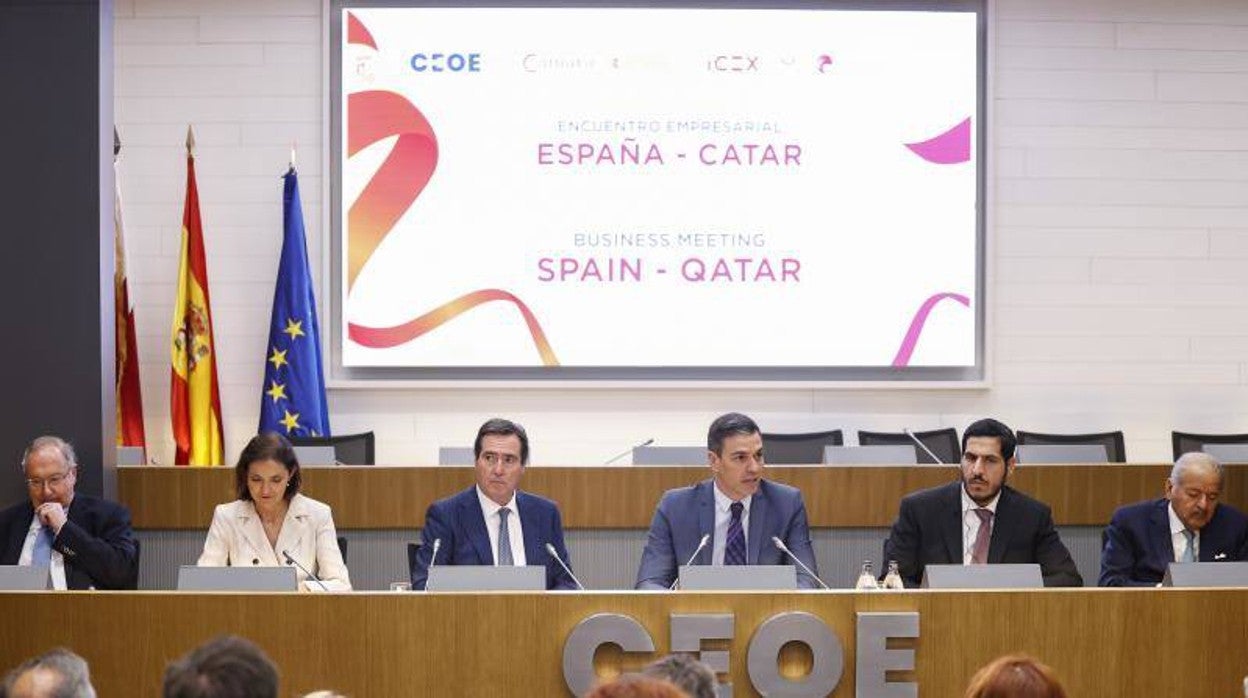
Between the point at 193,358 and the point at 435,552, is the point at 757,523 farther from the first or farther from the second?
the point at 193,358

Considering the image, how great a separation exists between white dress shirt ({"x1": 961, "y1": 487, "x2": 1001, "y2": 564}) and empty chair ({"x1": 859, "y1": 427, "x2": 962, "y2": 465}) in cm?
183

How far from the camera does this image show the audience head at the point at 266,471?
498 cm

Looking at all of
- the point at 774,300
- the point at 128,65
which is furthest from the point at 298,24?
the point at 774,300

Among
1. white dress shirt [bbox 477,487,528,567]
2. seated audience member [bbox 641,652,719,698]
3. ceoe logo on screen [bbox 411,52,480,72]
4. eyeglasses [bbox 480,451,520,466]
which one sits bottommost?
white dress shirt [bbox 477,487,528,567]

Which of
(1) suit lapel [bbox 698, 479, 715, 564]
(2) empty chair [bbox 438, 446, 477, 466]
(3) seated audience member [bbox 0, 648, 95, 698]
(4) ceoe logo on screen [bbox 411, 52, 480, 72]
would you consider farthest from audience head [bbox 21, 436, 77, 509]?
(4) ceoe logo on screen [bbox 411, 52, 480, 72]

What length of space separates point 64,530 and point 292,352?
118 inches

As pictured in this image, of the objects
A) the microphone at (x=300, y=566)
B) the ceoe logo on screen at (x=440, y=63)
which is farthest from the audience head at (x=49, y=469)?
the ceoe logo on screen at (x=440, y=63)

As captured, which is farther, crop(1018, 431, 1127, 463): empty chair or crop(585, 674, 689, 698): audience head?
crop(1018, 431, 1127, 463): empty chair

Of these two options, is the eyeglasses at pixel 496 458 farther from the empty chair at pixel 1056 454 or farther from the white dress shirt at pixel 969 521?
the empty chair at pixel 1056 454

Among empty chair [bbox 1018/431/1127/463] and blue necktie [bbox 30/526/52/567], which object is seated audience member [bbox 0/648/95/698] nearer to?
blue necktie [bbox 30/526/52/567]

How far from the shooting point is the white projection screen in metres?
8.13

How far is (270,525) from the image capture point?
16.5ft

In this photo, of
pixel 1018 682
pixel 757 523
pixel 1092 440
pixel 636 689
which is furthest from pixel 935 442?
pixel 636 689

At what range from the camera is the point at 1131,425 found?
27.6 ft
